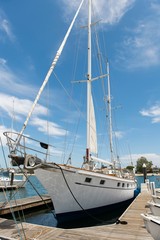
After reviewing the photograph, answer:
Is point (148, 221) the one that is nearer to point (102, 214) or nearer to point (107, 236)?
point (107, 236)

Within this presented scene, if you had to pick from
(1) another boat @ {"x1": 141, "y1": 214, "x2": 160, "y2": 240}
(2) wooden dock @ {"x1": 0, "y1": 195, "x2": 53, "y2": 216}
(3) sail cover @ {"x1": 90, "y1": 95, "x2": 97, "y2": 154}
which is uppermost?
(3) sail cover @ {"x1": 90, "y1": 95, "x2": 97, "y2": 154}

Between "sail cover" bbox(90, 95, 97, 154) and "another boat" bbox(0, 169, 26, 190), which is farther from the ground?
"sail cover" bbox(90, 95, 97, 154)

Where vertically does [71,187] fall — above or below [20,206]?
above

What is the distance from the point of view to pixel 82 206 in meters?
14.4

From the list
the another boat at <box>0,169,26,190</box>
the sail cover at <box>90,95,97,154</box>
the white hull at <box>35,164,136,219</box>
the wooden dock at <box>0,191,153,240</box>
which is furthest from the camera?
the sail cover at <box>90,95,97,154</box>

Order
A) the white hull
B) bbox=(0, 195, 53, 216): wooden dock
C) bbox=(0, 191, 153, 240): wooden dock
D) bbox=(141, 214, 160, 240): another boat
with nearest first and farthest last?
bbox=(141, 214, 160, 240): another boat → bbox=(0, 191, 153, 240): wooden dock → the white hull → bbox=(0, 195, 53, 216): wooden dock

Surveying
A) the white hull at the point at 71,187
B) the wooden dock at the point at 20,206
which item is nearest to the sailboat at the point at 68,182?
the white hull at the point at 71,187

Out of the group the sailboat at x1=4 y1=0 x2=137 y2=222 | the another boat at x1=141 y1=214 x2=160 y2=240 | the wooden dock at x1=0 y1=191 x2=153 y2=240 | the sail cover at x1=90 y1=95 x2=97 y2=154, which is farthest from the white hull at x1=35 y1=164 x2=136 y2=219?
the another boat at x1=141 y1=214 x2=160 y2=240

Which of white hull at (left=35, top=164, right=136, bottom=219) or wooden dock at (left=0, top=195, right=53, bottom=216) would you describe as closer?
white hull at (left=35, top=164, right=136, bottom=219)

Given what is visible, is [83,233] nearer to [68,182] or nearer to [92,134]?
[68,182]

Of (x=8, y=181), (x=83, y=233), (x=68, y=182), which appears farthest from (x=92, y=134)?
(x=8, y=181)

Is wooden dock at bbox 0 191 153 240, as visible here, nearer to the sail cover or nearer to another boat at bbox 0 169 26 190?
another boat at bbox 0 169 26 190

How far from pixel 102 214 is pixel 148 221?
31.8ft

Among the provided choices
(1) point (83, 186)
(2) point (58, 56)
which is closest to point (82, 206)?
(1) point (83, 186)
